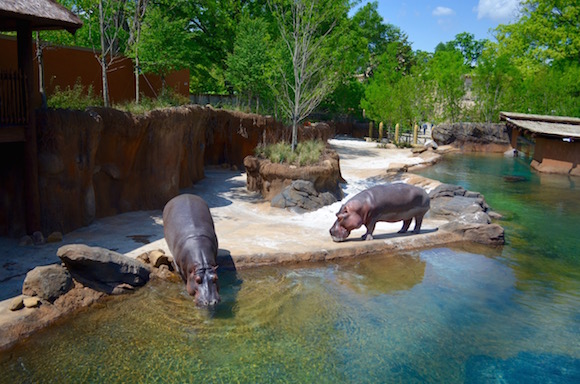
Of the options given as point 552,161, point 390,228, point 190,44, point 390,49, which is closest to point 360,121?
point 390,49

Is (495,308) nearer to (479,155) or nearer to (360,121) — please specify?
(479,155)

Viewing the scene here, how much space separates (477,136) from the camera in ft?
122

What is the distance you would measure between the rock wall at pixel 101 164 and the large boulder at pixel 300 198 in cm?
329

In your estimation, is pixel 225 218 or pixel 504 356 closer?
pixel 504 356

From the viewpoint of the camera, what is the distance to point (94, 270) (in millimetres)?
9477

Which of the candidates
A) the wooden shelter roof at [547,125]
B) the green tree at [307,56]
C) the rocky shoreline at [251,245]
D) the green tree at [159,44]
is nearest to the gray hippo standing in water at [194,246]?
the rocky shoreline at [251,245]

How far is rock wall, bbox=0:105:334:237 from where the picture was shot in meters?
11.5

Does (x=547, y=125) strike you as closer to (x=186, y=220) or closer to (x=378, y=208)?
(x=378, y=208)

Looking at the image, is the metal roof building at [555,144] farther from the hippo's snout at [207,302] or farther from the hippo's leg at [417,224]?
the hippo's snout at [207,302]

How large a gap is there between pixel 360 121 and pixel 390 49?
699 cm

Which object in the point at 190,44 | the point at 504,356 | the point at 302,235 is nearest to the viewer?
the point at 504,356

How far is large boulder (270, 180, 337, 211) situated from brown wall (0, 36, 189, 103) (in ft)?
22.7

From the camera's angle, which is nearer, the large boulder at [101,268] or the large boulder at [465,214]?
the large boulder at [101,268]

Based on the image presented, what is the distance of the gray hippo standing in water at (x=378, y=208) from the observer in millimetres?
Result: 12695
